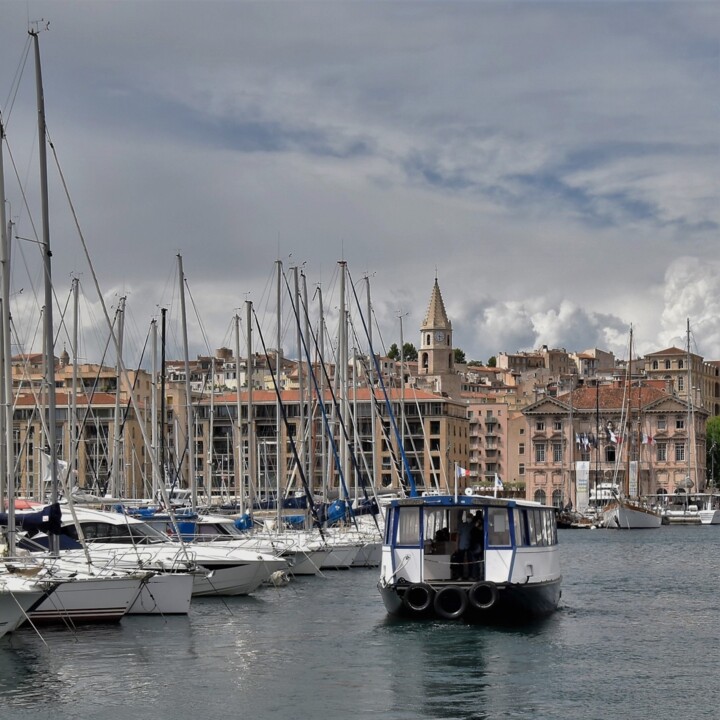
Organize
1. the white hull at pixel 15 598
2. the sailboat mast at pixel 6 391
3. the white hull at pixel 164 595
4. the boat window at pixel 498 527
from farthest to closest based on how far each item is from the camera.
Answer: the white hull at pixel 164 595 < the boat window at pixel 498 527 < the sailboat mast at pixel 6 391 < the white hull at pixel 15 598

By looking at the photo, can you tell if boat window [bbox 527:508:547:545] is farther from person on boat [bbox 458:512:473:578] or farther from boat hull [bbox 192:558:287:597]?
boat hull [bbox 192:558:287:597]

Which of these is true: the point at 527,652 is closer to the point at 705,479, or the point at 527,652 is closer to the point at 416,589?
the point at 416,589

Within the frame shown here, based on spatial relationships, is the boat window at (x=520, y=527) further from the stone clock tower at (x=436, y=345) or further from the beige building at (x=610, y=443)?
the stone clock tower at (x=436, y=345)

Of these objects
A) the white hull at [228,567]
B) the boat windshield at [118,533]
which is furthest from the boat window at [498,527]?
the boat windshield at [118,533]

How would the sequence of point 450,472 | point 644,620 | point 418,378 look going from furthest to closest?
point 418,378 < point 450,472 < point 644,620

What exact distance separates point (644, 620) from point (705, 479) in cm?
12447

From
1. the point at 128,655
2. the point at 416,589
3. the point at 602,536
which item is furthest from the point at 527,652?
the point at 602,536

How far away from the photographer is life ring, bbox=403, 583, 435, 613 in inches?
1358

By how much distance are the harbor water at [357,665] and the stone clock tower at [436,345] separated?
5935 inches

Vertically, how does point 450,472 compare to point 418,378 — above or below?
below

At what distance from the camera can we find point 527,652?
32.6 metres

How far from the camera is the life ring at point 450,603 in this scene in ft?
113

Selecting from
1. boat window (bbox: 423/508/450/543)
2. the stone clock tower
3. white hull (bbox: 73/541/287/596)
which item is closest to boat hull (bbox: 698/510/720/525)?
the stone clock tower

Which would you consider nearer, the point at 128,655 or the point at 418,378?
the point at 128,655
